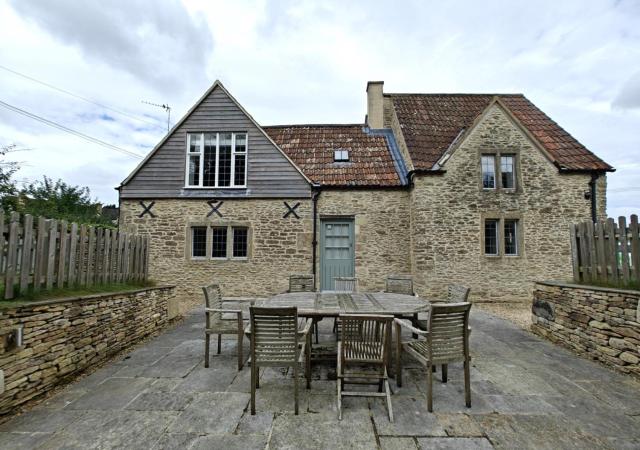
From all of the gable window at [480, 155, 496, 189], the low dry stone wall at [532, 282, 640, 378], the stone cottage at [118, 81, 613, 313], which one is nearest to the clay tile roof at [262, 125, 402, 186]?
the stone cottage at [118, 81, 613, 313]

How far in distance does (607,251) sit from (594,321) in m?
1.22

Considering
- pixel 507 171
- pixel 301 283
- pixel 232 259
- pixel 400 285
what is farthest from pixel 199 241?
pixel 507 171

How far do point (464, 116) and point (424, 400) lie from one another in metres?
12.3

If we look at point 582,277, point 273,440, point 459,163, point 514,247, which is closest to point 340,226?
point 459,163

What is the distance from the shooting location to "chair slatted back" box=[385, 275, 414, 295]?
6.59m

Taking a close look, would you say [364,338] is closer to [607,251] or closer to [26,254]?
[26,254]

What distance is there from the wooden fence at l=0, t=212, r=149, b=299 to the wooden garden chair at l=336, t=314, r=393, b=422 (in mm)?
4020

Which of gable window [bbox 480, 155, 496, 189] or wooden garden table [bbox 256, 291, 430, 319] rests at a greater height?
gable window [bbox 480, 155, 496, 189]

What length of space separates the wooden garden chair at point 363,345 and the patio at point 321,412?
344mm

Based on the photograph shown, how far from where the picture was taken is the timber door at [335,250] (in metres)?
10.7

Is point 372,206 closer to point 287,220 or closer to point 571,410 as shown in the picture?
point 287,220

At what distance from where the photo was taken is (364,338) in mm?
3406

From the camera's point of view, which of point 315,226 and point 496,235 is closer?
point 496,235

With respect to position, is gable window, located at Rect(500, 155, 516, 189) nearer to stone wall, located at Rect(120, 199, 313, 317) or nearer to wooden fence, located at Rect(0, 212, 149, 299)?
stone wall, located at Rect(120, 199, 313, 317)
